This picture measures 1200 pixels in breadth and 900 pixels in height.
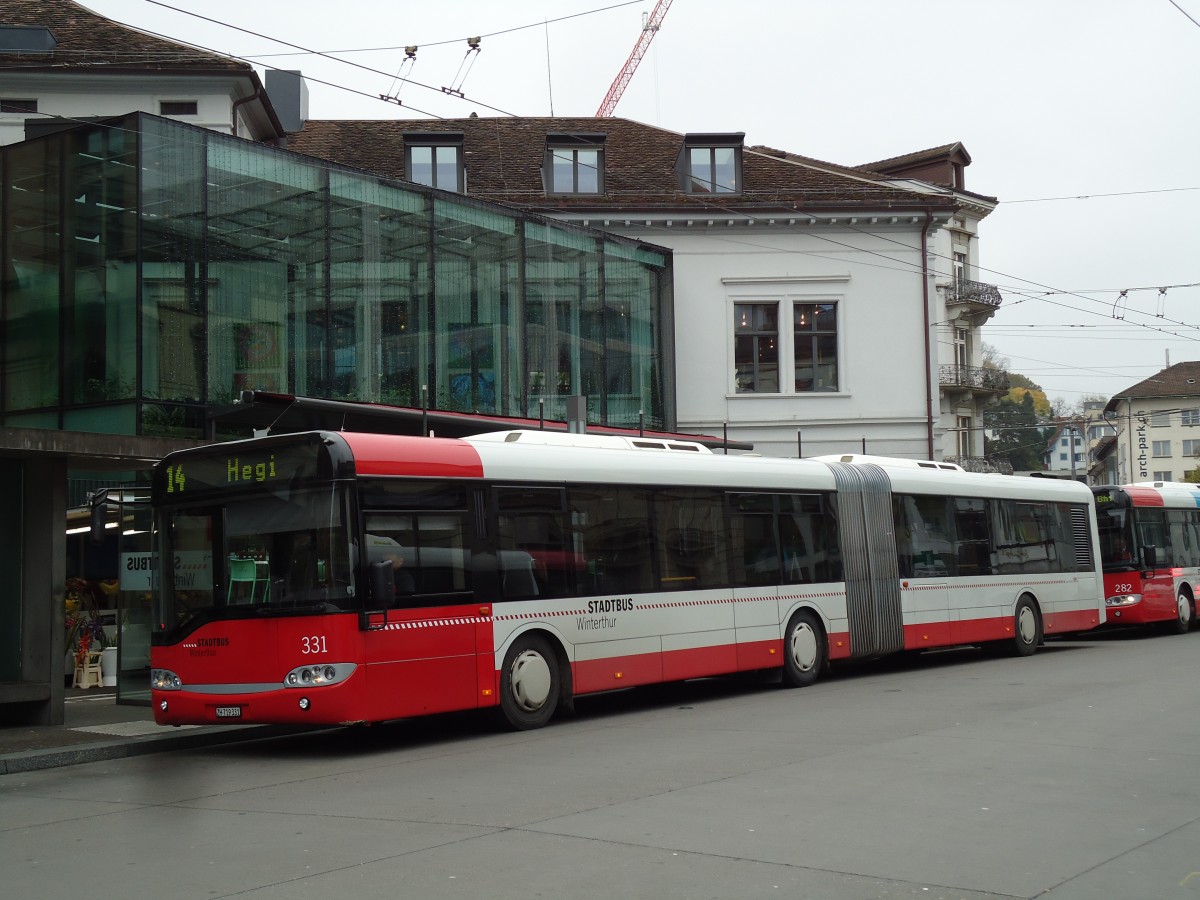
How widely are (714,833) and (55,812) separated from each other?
4751 mm

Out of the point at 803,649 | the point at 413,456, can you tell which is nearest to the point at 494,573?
the point at 413,456

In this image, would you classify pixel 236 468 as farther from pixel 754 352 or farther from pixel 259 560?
pixel 754 352

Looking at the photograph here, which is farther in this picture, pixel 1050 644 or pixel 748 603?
pixel 1050 644

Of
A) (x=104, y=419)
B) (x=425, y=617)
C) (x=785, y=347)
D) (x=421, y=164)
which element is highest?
(x=421, y=164)

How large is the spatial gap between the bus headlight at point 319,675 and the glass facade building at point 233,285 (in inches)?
302

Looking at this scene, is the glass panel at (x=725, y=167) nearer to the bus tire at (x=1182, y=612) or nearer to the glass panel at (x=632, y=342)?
the glass panel at (x=632, y=342)

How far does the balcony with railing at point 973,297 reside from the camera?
202 ft

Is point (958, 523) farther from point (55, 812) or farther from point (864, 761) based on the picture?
point (55, 812)

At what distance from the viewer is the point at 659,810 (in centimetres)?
850

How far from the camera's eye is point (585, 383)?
93.0ft

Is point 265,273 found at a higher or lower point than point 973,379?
lower

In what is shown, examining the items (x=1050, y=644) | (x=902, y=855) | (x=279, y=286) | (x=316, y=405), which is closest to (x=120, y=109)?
(x=279, y=286)

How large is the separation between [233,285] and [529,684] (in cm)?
914

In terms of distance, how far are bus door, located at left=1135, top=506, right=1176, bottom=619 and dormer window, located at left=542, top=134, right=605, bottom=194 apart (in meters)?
14.6
